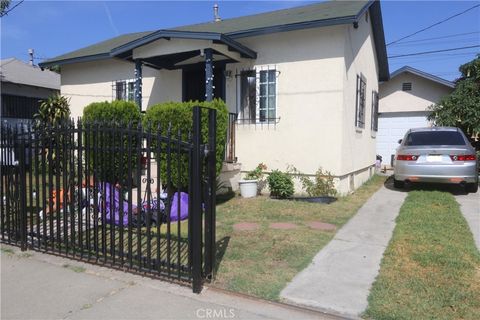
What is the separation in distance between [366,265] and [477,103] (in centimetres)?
1254

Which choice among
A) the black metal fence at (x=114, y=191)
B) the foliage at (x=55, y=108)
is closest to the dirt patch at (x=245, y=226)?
the black metal fence at (x=114, y=191)

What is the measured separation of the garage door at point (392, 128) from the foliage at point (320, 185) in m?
9.31

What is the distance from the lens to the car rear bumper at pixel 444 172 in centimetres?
841

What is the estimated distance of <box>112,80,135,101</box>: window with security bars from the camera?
11703 mm

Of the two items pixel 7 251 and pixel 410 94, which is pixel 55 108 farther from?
pixel 410 94

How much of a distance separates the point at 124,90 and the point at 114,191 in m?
7.97

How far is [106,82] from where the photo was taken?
12219mm

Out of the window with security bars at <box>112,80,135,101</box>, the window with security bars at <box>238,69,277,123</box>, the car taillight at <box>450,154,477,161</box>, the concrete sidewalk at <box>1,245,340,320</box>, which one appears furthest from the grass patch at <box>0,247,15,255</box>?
the car taillight at <box>450,154,477,161</box>

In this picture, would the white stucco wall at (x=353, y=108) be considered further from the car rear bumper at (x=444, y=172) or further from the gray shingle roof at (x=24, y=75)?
the gray shingle roof at (x=24, y=75)

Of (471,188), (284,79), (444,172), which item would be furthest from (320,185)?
Answer: (471,188)

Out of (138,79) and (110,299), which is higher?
(138,79)

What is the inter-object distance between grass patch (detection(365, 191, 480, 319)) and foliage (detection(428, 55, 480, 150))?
9.21 meters

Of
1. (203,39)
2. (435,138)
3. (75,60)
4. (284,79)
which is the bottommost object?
(435,138)

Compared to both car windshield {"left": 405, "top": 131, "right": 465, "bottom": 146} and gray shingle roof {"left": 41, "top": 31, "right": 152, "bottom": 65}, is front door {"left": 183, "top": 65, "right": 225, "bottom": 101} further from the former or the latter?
car windshield {"left": 405, "top": 131, "right": 465, "bottom": 146}
